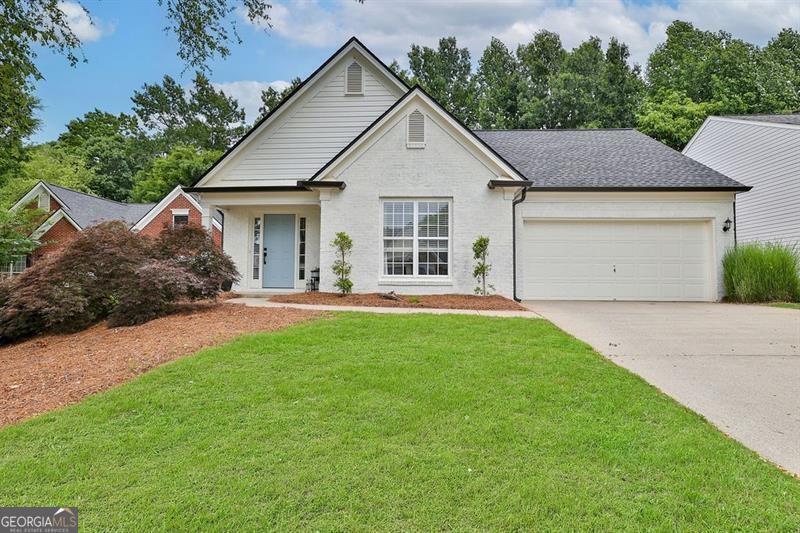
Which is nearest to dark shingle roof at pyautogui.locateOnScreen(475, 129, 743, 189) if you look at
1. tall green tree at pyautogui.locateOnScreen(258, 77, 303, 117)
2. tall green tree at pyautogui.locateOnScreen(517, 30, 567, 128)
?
tall green tree at pyautogui.locateOnScreen(517, 30, 567, 128)

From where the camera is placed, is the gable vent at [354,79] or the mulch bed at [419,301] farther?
the gable vent at [354,79]

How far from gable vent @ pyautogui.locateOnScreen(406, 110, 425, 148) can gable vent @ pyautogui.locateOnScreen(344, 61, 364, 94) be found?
2837 mm

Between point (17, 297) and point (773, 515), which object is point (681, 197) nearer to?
point (773, 515)

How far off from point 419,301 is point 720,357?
19.8ft

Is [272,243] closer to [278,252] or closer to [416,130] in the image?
[278,252]

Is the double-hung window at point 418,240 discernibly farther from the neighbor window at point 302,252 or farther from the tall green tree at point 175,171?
the tall green tree at point 175,171

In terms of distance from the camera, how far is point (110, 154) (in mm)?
41594

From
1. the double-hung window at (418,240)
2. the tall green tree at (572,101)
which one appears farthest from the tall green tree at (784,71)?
the double-hung window at (418,240)

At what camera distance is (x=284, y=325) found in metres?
7.17

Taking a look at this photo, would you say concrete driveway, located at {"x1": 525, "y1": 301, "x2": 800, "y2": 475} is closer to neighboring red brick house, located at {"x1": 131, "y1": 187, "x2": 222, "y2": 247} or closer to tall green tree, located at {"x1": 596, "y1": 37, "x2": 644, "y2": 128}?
neighboring red brick house, located at {"x1": 131, "y1": 187, "x2": 222, "y2": 247}

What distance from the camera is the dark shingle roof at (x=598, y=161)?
12.2m

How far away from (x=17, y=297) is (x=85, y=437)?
7218 mm

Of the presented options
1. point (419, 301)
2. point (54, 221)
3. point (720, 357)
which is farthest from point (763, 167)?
point (54, 221)

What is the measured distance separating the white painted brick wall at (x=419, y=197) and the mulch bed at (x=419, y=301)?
56cm
